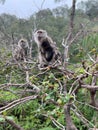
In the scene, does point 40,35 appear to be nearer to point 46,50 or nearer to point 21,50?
point 46,50

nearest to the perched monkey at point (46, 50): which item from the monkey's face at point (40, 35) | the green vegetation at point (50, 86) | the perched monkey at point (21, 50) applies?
the monkey's face at point (40, 35)

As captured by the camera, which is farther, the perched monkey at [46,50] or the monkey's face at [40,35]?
the monkey's face at [40,35]

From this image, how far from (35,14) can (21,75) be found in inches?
143

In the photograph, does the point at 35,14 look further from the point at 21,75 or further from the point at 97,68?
the point at 97,68

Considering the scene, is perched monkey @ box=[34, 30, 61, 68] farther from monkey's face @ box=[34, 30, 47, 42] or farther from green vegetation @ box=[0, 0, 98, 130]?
green vegetation @ box=[0, 0, 98, 130]

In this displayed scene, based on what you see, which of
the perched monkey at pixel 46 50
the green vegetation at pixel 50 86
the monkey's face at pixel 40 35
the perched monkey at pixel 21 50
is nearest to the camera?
the green vegetation at pixel 50 86

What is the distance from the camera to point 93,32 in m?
4.93

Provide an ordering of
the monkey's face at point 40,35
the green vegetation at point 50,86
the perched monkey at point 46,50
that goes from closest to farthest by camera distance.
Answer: the green vegetation at point 50,86 → the perched monkey at point 46,50 → the monkey's face at point 40,35

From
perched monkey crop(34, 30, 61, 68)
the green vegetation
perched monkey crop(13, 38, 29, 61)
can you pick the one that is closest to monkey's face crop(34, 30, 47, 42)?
perched monkey crop(34, 30, 61, 68)

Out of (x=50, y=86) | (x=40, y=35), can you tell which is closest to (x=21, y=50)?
(x=40, y=35)

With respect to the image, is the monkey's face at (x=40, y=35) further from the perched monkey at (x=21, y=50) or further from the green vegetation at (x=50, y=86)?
the perched monkey at (x=21, y=50)

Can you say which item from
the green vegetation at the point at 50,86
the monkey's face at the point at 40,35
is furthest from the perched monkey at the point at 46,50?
the green vegetation at the point at 50,86

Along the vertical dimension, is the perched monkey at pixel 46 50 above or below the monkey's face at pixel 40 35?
below

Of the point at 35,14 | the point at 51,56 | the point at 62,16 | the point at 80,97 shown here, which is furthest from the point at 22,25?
the point at 80,97
